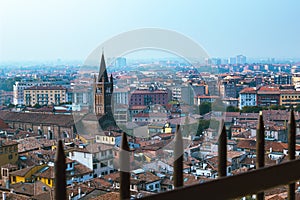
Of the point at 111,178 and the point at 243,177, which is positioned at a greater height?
the point at 243,177

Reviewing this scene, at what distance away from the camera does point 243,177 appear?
1.83 feet

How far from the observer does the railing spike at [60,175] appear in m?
0.50

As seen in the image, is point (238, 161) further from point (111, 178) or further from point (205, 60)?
point (205, 60)

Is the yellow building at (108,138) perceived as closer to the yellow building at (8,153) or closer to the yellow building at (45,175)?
the yellow building at (45,175)

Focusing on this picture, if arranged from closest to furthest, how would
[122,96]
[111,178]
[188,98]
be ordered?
[111,178], [122,96], [188,98]

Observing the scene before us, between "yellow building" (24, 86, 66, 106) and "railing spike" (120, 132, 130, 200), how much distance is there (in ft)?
86.9

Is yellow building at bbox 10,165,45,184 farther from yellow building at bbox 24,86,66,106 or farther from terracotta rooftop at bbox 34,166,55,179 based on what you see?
yellow building at bbox 24,86,66,106

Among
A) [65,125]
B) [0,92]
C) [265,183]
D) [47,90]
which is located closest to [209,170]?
[265,183]

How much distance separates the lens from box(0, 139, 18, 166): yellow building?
35.2 ft

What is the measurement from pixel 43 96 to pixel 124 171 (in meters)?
27.5

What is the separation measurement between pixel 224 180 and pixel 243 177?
4cm

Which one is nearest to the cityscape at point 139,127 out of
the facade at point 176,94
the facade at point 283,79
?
the facade at point 176,94

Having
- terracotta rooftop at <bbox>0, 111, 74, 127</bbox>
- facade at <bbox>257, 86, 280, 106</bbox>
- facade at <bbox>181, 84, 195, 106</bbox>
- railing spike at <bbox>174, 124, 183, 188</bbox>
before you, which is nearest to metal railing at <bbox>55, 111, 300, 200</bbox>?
railing spike at <bbox>174, 124, 183, 188</bbox>

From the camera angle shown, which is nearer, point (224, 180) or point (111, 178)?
point (224, 180)
